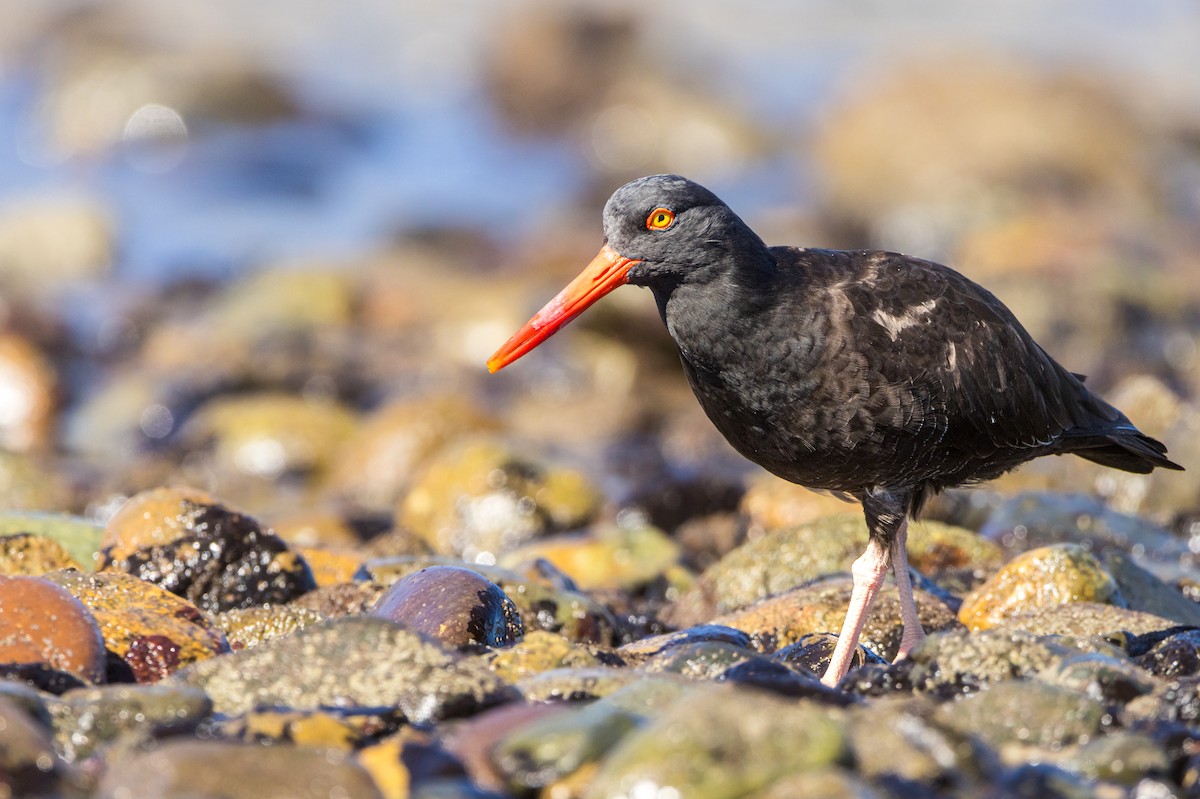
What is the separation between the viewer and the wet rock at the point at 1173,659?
4.15 m

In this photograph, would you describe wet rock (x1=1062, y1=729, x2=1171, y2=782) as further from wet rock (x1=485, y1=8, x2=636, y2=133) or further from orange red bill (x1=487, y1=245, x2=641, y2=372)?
wet rock (x1=485, y1=8, x2=636, y2=133)

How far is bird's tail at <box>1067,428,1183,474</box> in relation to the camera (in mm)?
5586

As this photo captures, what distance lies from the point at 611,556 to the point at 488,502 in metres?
1.22

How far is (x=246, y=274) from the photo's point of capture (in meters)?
14.2

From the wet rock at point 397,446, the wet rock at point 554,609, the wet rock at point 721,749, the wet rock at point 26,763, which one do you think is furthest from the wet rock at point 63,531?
the wet rock at point 397,446

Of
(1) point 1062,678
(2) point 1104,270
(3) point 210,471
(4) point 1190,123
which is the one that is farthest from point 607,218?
(4) point 1190,123

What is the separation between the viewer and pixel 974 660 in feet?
12.7

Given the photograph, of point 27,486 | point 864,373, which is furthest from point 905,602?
point 27,486

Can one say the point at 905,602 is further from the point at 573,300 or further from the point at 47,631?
the point at 47,631

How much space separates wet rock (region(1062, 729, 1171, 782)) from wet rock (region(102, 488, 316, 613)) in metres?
2.97

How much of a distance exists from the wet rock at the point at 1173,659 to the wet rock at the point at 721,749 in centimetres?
147

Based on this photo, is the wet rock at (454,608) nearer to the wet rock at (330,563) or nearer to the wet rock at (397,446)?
the wet rock at (330,563)

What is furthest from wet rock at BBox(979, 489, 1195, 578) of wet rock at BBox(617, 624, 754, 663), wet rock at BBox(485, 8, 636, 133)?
wet rock at BBox(485, 8, 636, 133)

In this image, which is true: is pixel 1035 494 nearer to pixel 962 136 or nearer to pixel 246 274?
pixel 246 274
